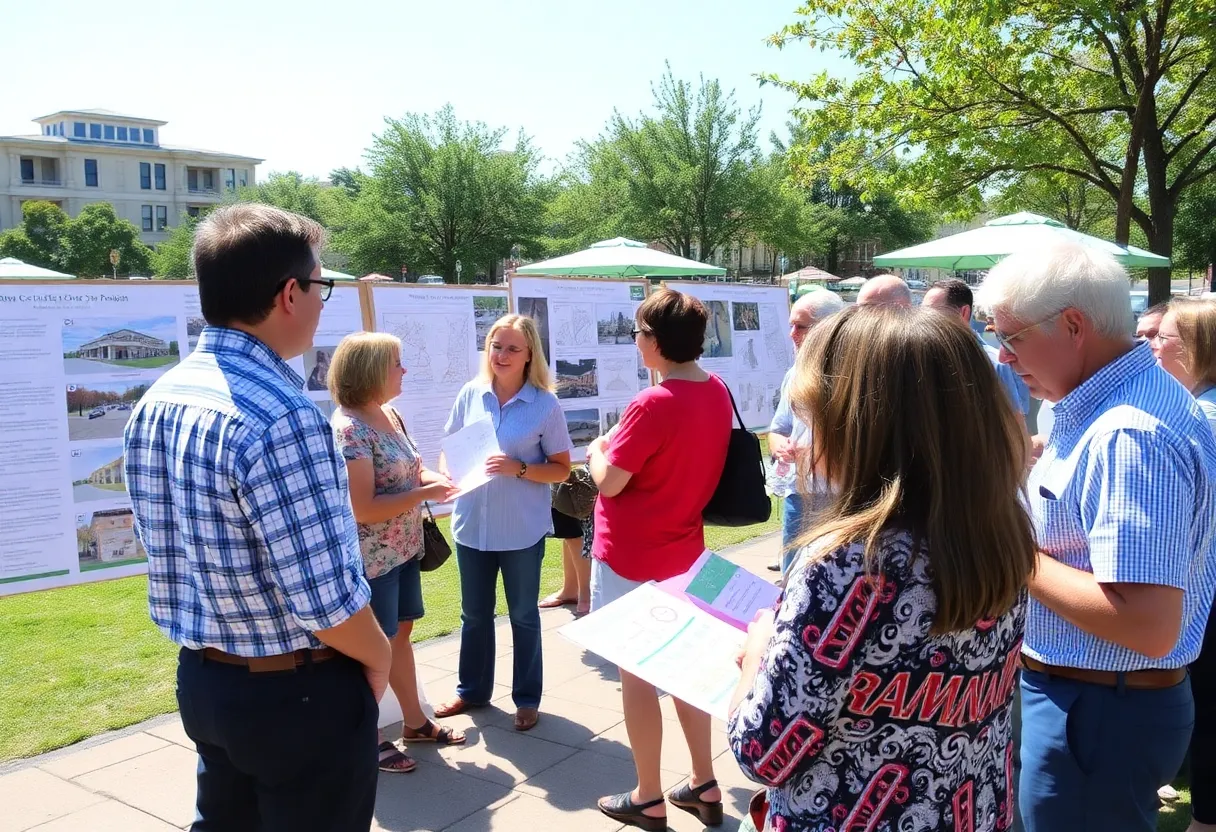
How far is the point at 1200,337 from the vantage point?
327 cm

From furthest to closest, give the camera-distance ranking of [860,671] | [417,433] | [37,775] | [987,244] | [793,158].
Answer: [793,158] < [987,244] < [417,433] < [37,775] < [860,671]

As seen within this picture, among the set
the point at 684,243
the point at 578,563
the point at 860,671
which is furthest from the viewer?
the point at 684,243

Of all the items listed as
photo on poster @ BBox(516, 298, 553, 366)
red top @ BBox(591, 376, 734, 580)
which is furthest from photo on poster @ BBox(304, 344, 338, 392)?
red top @ BBox(591, 376, 734, 580)

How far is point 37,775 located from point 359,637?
2755 millimetres

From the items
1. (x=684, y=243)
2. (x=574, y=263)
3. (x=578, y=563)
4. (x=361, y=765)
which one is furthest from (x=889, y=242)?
(x=361, y=765)

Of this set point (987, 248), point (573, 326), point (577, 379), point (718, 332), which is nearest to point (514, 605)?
point (577, 379)

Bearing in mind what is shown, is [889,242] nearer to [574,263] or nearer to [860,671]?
[574,263]

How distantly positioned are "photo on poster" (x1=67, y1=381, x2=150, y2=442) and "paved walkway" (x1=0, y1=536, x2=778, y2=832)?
141 cm

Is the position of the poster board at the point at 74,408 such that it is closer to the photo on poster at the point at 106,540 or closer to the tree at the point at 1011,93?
the photo on poster at the point at 106,540

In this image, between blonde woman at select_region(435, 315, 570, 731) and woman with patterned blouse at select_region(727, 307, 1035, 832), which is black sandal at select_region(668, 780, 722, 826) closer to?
blonde woman at select_region(435, 315, 570, 731)

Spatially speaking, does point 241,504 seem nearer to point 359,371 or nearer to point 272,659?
point 272,659

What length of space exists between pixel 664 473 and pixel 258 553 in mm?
1771

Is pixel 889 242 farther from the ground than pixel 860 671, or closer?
farther from the ground

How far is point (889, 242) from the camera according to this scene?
59.7m
